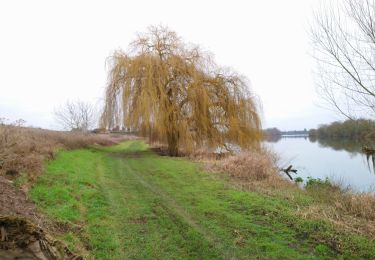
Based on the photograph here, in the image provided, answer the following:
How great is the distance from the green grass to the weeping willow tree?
992 cm

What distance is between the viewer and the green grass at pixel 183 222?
536 centimetres

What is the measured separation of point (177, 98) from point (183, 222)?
15.3 m

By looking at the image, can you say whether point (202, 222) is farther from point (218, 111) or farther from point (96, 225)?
point (218, 111)

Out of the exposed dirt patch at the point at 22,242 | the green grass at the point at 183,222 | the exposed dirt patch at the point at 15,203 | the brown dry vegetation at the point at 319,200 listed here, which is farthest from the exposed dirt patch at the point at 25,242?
the brown dry vegetation at the point at 319,200

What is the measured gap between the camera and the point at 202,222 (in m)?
6.71

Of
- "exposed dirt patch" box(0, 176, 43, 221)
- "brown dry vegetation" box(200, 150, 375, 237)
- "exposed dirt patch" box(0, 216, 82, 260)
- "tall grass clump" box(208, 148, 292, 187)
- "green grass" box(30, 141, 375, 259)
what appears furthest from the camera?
"tall grass clump" box(208, 148, 292, 187)

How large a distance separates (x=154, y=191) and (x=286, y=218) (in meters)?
4.21

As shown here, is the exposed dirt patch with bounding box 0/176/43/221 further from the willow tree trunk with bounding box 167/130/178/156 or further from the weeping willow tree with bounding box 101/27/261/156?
the willow tree trunk with bounding box 167/130/178/156

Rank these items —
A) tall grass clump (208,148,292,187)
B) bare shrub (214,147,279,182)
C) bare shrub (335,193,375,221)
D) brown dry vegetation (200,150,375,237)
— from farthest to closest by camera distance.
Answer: bare shrub (214,147,279,182) → tall grass clump (208,148,292,187) → bare shrub (335,193,375,221) → brown dry vegetation (200,150,375,237)

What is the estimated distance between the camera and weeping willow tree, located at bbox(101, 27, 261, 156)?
67.0ft

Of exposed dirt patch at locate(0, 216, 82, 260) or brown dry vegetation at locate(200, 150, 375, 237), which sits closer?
exposed dirt patch at locate(0, 216, 82, 260)

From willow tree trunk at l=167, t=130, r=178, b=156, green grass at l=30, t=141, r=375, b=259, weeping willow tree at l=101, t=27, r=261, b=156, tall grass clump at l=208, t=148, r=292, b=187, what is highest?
weeping willow tree at l=101, t=27, r=261, b=156

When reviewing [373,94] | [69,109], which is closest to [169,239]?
[373,94]

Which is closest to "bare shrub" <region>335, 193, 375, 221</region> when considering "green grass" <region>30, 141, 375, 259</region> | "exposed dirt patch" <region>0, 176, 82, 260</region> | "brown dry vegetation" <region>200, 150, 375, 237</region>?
"brown dry vegetation" <region>200, 150, 375, 237</region>
